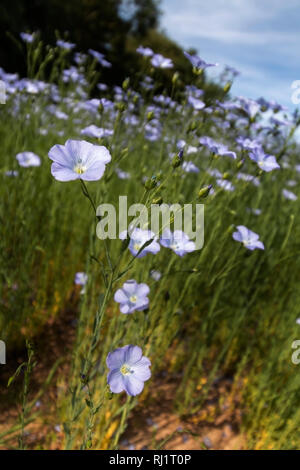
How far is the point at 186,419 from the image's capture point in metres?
2.21

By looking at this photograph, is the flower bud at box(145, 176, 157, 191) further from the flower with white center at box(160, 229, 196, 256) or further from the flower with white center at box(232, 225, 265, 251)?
the flower with white center at box(232, 225, 265, 251)

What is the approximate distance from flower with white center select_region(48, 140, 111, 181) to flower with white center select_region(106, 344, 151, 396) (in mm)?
573

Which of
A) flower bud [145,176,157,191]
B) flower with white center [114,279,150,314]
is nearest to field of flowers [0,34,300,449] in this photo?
flower with white center [114,279,150,314]

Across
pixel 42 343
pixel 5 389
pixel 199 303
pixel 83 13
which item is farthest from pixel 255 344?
pixel 83 13

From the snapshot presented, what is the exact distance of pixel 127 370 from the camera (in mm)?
1205

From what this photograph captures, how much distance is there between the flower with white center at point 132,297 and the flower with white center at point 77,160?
0.59 m

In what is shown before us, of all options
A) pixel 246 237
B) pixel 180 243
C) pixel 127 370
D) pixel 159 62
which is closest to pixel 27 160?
pixel 159 62

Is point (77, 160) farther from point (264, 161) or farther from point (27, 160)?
point (27, 160)

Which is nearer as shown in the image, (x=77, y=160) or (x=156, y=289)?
(x=77, y=160)

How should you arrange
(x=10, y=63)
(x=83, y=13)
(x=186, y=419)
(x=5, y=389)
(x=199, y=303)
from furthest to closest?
1. (x=83, y=13)
2. (x=10, y=63)
3. (x=199, y=303)
4. (x=186, y=419)
5. (x=5, y=389)

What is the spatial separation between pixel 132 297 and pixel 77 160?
2.13ft

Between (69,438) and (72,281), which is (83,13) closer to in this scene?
(72,281)
